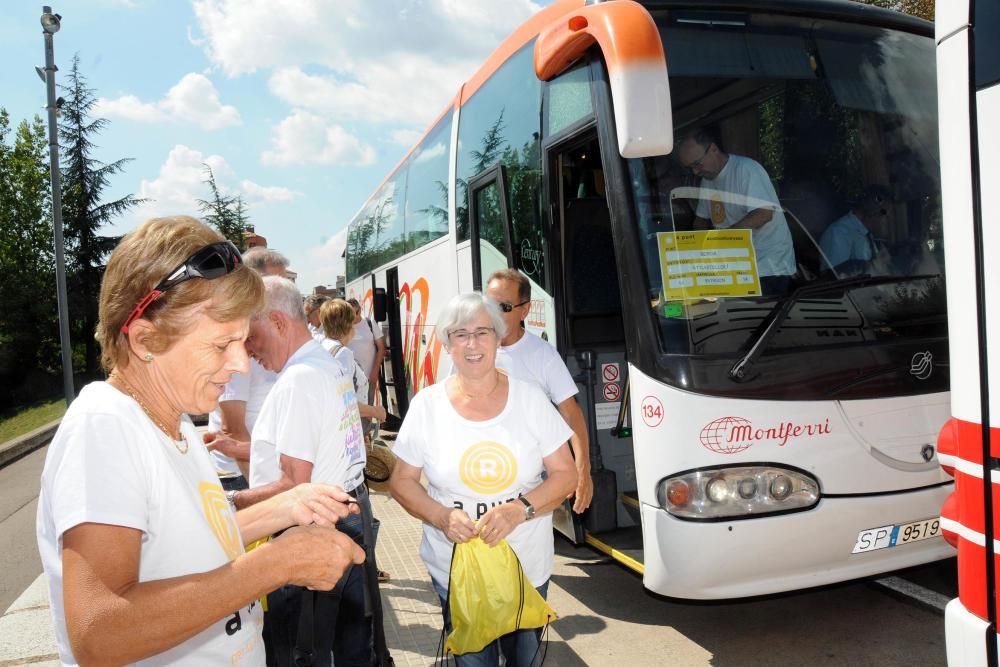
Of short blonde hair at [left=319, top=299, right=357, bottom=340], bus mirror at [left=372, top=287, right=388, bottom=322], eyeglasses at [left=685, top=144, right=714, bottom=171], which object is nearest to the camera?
eyeglasses at [left=685, top=144, right=714, bottom=171]

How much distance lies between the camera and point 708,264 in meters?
3.64

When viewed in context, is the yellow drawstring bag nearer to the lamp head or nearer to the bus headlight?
the bus headlight

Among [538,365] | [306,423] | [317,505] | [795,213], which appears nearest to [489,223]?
[538,365]

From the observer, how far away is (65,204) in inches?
1342

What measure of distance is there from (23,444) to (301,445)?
44.0ft

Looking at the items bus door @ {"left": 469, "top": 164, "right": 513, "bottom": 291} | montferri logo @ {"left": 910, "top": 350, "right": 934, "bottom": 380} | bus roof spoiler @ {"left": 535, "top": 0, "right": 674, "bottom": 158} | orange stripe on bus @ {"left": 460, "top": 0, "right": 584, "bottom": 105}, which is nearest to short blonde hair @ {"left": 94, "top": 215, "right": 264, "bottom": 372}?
bus roof spoiler @ {"left": 535, "top": 0, "right": 674, "bottom": 158}

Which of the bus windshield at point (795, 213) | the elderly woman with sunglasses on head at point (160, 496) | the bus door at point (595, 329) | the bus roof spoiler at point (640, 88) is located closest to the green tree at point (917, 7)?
the bus door at point (595, 329)

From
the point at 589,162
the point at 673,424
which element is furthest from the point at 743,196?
the point at 589,162

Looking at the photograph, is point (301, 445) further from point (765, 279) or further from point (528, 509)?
point (765, 279)

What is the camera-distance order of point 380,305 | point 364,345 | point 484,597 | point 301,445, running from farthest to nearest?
point 380,305
point 364,345
point 301,445
point 484,597

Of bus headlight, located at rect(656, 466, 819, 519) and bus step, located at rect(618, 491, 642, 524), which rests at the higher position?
bus headlight, located at rect(656, 466, 819, 519)

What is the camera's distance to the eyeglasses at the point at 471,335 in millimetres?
3074

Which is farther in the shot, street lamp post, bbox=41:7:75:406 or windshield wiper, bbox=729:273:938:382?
street lamp post, bbox=41:7:75:406

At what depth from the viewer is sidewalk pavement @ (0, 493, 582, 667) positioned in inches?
171
